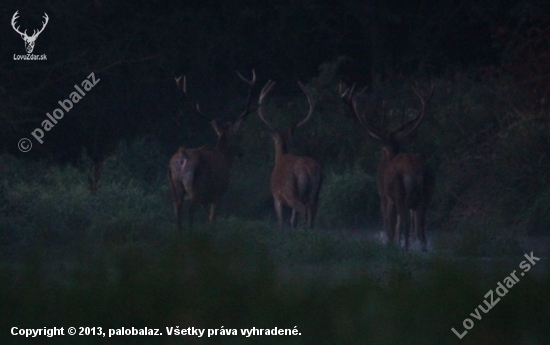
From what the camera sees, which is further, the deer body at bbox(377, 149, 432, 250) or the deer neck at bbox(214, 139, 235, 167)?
the deer neck at bbox(214, 139, 235, 167)

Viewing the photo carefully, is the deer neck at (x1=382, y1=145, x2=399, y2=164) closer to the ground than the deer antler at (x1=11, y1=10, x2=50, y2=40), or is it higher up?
closer to the ground

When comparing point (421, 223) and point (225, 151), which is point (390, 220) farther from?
point (225, 151)

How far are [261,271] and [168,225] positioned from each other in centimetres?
669

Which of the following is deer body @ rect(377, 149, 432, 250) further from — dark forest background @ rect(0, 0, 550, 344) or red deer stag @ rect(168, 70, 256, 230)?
red deer stag @ rect(168, 70, 256, 230)

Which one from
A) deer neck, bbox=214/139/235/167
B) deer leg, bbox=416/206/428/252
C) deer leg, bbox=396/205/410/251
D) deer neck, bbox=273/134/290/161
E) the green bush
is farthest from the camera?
the green bush

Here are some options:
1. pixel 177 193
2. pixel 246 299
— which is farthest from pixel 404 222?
pixel 246 299

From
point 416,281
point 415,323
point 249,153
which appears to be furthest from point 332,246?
point 249,153

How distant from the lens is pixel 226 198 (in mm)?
16297

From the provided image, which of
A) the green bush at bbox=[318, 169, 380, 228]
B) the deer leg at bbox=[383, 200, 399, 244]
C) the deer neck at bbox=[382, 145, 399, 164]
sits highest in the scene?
the green bush at bbox=[318, 169, 380, 228]

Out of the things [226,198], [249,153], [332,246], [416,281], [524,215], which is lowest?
[416,281]

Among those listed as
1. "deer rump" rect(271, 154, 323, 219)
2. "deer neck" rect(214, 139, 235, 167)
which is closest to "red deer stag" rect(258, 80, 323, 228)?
"deer rump" rect(271, 154, 323, 219)

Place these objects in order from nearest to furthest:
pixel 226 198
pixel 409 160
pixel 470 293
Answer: pixel 470 293 → pixel 409 160 → pixel 226 198

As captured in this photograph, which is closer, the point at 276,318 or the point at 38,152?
the point at 276,318

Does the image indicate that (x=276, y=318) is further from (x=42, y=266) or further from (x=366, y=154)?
(x=366, y=154)
